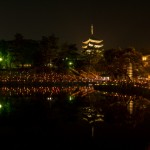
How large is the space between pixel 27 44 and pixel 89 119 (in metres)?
38.7

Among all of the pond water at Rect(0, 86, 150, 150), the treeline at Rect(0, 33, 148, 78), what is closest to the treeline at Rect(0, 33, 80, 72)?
the treeline at Rect(0, 33, 148, 78)

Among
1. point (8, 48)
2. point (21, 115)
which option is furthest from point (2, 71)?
point (21, 115)

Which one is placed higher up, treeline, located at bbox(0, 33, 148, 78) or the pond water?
treeline, located at bbox(0, 33, 148, 78)

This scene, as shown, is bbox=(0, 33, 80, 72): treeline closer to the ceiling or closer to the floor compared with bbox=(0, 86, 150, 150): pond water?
closer to the ceiling

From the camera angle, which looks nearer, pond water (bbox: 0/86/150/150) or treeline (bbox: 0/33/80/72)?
pond water (bbox: 0/86/150/150)

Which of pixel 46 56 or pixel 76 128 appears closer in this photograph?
pixel 76 128

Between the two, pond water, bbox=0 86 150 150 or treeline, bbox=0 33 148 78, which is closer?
pond water, bbox=0 86 150 150

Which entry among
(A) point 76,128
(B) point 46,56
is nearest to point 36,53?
(B) point 46,56

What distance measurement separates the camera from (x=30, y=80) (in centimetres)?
4078

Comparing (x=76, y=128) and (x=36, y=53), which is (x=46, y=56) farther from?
(x=76, y=128)

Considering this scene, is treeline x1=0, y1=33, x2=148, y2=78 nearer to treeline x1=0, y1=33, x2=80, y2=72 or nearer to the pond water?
treeline x1=0, y1=33, x2=80, y2=72

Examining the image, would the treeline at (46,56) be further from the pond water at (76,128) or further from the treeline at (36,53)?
the pond water at (76,128)

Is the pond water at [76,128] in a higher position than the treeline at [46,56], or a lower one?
lower

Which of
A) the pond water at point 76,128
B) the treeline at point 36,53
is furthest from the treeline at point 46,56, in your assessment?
the pond water at point 76,128
